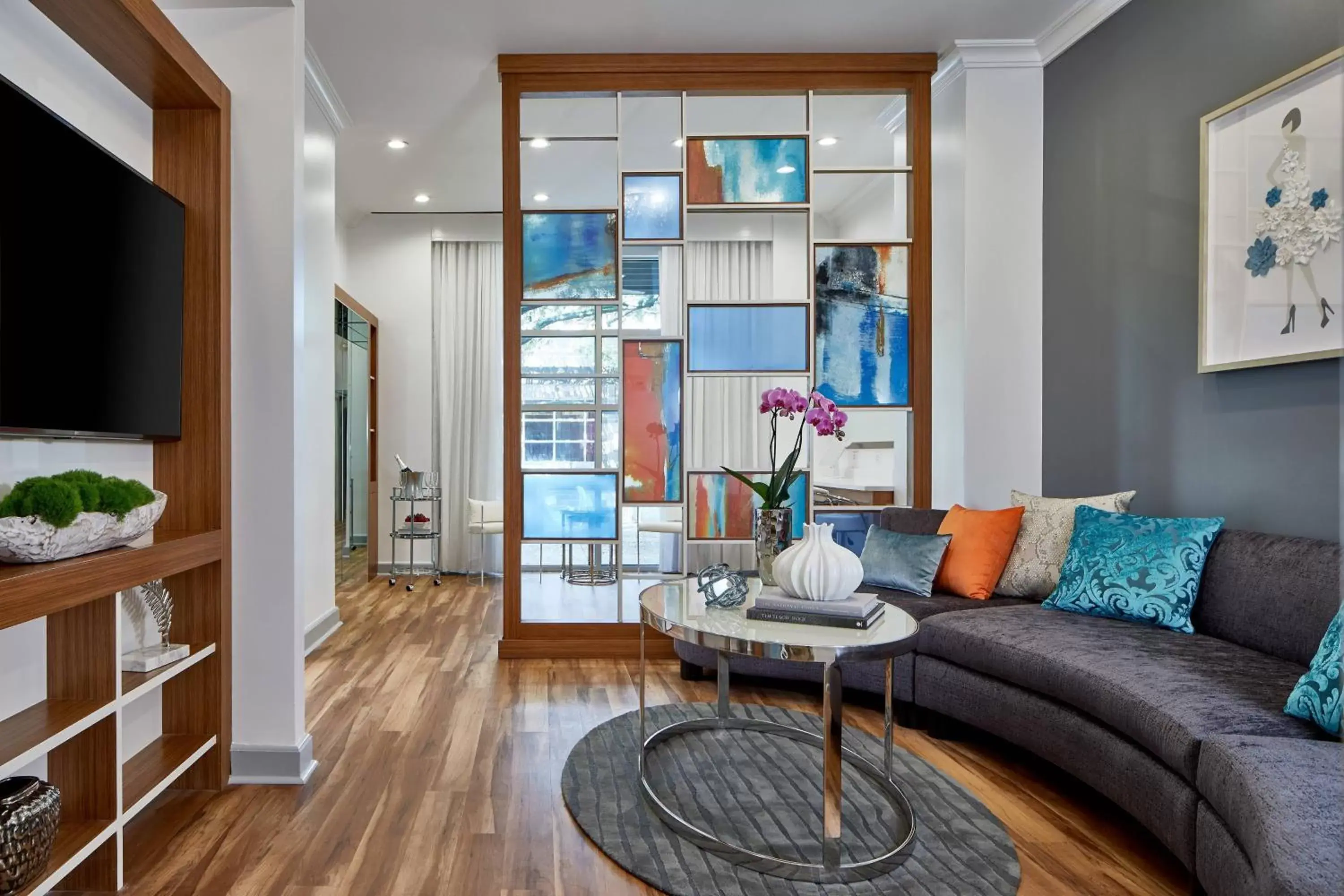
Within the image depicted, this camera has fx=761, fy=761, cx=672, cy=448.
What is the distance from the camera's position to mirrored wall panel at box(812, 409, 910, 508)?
4035 millimetres

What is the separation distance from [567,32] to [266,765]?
3.14 metres

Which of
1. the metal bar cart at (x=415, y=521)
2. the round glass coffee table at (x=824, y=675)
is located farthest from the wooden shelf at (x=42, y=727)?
the metal bar cart at (x=415, y=521)

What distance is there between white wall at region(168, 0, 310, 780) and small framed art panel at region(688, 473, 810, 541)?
1871mm

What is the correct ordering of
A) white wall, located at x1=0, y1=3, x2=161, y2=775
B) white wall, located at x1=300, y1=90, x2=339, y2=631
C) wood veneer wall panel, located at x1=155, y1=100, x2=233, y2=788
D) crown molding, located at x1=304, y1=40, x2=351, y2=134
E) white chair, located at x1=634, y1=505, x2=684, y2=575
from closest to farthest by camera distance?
white wall, located at x1=0, y1=3, x2=161, y2=775 → wood veneer wall panel, located at x1=155, y1=100, x2=233, y2=788 → crown molding, located at x1=304, y1=40, x2=351, y2=134 → white wall, located at x1=300, y1=90, x2=339, y2=631 → white chair, located at x1=634, y1=505, x2=684, y2=575

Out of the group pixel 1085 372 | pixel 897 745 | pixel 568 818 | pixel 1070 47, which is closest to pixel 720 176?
pixel 1070 47

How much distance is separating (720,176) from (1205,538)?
99.1 inches

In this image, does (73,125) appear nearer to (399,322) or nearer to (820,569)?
(820,569)

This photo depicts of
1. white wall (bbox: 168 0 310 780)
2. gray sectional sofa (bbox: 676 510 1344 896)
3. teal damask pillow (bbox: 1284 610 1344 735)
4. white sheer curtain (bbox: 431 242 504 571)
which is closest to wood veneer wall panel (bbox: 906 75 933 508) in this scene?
gray sectional sofa (bbox: 676 510 1344 896)

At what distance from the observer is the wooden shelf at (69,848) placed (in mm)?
1458

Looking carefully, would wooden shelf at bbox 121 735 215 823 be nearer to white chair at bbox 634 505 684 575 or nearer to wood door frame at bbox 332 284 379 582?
white chair at bbox 634 505 684 575

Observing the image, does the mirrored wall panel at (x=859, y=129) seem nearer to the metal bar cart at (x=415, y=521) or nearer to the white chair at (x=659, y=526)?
the white chair at (x=659, y=526)

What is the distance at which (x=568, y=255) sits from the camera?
3.69m

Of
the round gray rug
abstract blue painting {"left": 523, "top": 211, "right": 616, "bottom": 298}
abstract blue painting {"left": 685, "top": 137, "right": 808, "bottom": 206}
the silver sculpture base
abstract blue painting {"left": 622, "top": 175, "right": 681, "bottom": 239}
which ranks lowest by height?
the round gray rug

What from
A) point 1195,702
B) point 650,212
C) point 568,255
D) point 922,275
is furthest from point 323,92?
point 1195,702
